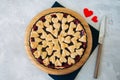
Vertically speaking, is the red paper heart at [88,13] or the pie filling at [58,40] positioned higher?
the red paper heart at [88,13]

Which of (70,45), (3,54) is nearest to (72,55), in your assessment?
(70,45)

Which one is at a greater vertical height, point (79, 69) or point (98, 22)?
point (98, 22)

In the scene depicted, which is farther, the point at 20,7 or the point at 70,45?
the point at 20,7

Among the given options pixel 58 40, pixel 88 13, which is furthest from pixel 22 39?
pixel 88 13

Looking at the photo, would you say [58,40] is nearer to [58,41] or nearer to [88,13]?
[58,41]

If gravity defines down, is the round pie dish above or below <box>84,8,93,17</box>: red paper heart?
below

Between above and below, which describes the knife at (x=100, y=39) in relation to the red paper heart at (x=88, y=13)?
below

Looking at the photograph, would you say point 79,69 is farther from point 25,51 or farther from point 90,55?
point 25,51
